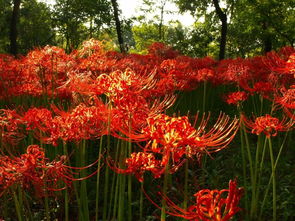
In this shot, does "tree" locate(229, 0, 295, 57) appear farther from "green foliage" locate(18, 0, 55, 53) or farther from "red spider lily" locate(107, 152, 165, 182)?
"red spider lily" locate(107, 152, 165, 182)

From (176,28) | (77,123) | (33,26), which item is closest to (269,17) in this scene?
(176,28)

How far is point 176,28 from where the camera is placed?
2402 cm

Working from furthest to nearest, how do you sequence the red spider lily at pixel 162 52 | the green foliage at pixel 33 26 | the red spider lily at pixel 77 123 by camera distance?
the green foliage at pixel 33 26 → the red spider lily at pixel 162 52 → the red spider lily at pixel 77 123

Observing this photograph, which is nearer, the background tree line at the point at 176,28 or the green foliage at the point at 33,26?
the background tree line at the point at 176,28

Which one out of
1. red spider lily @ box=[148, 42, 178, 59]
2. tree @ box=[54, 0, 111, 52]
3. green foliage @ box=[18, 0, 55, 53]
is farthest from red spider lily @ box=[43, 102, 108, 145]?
green foliage @ box=[18, 0, 55, 53]

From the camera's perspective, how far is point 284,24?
18906mm

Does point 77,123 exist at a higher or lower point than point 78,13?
lower

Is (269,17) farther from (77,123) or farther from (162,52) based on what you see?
(77,123)

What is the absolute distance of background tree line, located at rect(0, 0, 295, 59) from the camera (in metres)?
18.1

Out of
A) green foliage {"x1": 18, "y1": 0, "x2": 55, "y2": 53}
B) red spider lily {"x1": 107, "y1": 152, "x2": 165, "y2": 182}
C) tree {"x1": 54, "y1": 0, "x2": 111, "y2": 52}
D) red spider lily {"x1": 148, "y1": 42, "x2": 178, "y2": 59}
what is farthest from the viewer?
green foliage {"x1": 18, "y1": 0, "x2": 55, "y2": 53}

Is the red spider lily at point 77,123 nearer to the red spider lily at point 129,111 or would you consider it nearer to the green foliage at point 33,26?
the red spider lily at point 129,111

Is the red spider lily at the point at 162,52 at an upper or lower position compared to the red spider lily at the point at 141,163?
upper

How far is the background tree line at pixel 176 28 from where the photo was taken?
59.4ft

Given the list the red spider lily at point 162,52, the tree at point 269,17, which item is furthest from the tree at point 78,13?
the red spider lily at point 162,52
